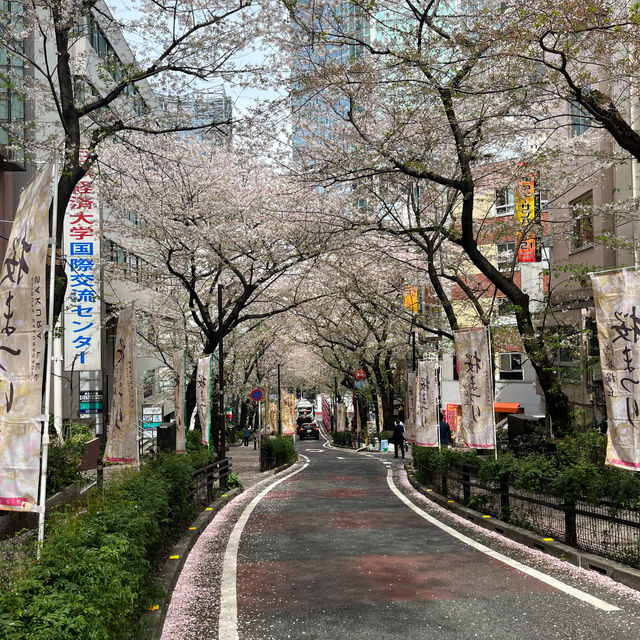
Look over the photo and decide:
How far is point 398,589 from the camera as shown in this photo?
7.34m

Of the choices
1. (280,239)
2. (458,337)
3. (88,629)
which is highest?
(280,239)

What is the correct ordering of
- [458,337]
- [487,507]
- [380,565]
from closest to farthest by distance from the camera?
[380,565], [487,507], [458,337]

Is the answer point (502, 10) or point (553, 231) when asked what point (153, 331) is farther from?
point (502, 10)

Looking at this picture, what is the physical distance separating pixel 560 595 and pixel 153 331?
25.8 metres

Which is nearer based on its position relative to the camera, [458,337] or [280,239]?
[458,337]

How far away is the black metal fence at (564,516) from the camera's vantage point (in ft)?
25.4

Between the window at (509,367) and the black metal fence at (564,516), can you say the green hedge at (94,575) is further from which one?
the window at (509,367)

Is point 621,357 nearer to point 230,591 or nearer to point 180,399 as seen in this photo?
point 230,591

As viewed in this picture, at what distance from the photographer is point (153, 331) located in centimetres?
3064

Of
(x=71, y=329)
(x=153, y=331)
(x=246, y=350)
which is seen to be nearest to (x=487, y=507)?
(x=71, y=329)

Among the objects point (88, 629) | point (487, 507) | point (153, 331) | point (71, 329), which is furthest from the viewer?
point (153, 331)

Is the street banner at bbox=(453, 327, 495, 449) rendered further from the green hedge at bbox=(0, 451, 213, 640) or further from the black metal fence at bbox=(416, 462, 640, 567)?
the green hedge at bbox=(0, 451, 213, 640)

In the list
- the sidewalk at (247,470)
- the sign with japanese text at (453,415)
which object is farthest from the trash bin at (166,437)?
the sign with japanese text at (453,415)

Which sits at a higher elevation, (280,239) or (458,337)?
(280,239)
